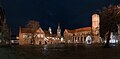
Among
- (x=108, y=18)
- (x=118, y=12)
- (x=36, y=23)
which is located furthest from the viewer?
(x=36, y=23)

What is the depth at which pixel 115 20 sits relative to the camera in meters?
44.9

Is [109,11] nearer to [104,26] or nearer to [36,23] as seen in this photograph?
[104,26]

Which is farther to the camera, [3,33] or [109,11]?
[3,33]

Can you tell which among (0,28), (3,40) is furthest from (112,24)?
(3,40)

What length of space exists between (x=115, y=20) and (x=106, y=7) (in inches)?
106

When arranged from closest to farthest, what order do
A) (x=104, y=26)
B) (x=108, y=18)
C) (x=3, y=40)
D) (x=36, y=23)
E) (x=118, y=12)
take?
(x=118, y=12) → (x=108, y=18) → (x=104, y=26) → (x=3, y=40) → (x=36, y=23)

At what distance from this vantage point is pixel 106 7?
1818 inches

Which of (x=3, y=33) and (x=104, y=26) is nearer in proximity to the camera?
(x=104, y=26)

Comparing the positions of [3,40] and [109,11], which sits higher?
[109,11]

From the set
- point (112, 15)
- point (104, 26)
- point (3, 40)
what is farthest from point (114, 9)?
point (3, 40)

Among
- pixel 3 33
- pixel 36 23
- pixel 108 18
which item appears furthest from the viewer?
pixel 36 23

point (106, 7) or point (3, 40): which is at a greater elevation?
point (106, 7)

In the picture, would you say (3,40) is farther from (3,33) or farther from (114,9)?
(114,9)

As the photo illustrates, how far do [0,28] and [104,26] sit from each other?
1877cm
